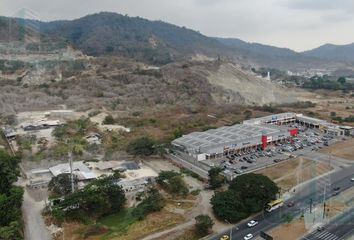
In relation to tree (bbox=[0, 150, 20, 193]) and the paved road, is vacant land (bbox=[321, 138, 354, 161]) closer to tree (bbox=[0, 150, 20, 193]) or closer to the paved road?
the paved road

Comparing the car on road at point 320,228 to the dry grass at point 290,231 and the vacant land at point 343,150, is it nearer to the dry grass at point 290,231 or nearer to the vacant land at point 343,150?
the dry grass at point 290,231

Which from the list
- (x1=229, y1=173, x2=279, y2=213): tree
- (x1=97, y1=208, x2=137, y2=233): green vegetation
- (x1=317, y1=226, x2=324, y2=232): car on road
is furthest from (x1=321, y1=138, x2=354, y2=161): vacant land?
(x1=97, y1=208, x2=137, y2=233): green vegetation

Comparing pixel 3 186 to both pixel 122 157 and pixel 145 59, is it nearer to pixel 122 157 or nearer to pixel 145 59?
pixel 122 157

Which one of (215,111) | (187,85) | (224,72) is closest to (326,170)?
(215,111)

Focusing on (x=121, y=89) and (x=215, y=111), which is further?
(x=121, y=89)

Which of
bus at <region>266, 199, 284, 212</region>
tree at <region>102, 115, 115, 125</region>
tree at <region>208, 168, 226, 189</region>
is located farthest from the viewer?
tree at <region>102, 115, 115, 125</region>

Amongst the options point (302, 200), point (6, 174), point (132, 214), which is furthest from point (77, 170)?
point (302, 200)

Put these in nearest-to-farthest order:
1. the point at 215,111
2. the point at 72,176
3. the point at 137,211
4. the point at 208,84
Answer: the point at 137,211 → the point at 72,176 → the point at 215,111 → the point at 208,84
